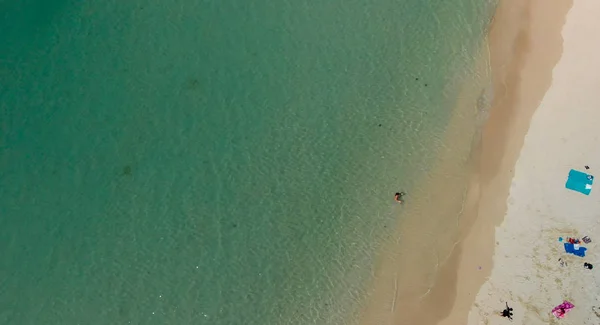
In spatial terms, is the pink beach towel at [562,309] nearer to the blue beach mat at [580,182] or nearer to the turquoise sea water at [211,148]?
the blue beach mat at [580,182]

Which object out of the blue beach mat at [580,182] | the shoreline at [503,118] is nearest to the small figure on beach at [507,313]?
the shoreline at [503,118]

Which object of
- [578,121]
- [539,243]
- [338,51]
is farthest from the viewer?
[338,51]

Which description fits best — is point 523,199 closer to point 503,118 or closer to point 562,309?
point 503,118

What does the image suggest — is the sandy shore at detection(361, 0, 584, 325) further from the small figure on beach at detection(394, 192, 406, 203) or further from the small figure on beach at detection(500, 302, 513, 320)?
the small figure on beach at detection(394, 192, 406, 203)

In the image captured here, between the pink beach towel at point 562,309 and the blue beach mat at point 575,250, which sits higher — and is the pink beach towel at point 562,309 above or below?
below

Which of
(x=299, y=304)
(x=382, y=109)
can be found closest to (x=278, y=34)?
(x=382, y=109)

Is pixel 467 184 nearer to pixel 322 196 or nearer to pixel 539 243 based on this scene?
pixel 539 243
